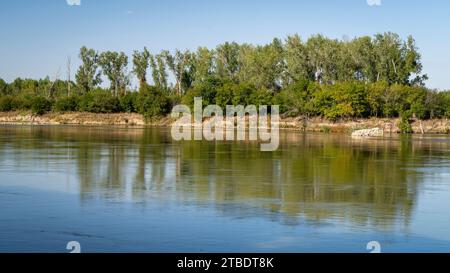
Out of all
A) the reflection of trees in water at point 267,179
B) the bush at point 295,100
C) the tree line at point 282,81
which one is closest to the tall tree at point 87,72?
the tree line at point 282,81

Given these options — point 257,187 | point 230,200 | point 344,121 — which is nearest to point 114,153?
point 257,187

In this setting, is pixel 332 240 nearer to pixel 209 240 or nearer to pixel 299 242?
pixel 299 242

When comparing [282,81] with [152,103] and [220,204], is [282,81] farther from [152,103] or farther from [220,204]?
[220,204]

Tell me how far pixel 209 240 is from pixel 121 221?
268 centimetres

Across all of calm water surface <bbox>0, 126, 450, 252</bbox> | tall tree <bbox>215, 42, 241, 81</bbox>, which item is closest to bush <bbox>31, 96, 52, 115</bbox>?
tall tree <bbox>215, 42, 241, 81</bbox>

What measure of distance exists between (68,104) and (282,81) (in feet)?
105

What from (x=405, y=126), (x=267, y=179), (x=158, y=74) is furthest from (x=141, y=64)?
(x=267, y=179)

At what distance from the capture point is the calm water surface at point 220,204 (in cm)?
1315

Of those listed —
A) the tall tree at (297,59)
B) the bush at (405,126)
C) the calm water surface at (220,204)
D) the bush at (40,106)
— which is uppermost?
the tall tree at (297,59)

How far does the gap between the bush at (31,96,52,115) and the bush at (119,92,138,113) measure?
12.4 meters

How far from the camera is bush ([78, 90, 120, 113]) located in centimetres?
9619

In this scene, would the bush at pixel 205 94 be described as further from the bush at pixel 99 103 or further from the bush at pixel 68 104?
the bush at pixel 68 104

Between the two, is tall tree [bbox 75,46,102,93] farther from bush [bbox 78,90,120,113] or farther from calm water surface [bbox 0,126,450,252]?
calm water surface [bbox 0,126,450,252]

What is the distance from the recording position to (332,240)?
43.7 ft
